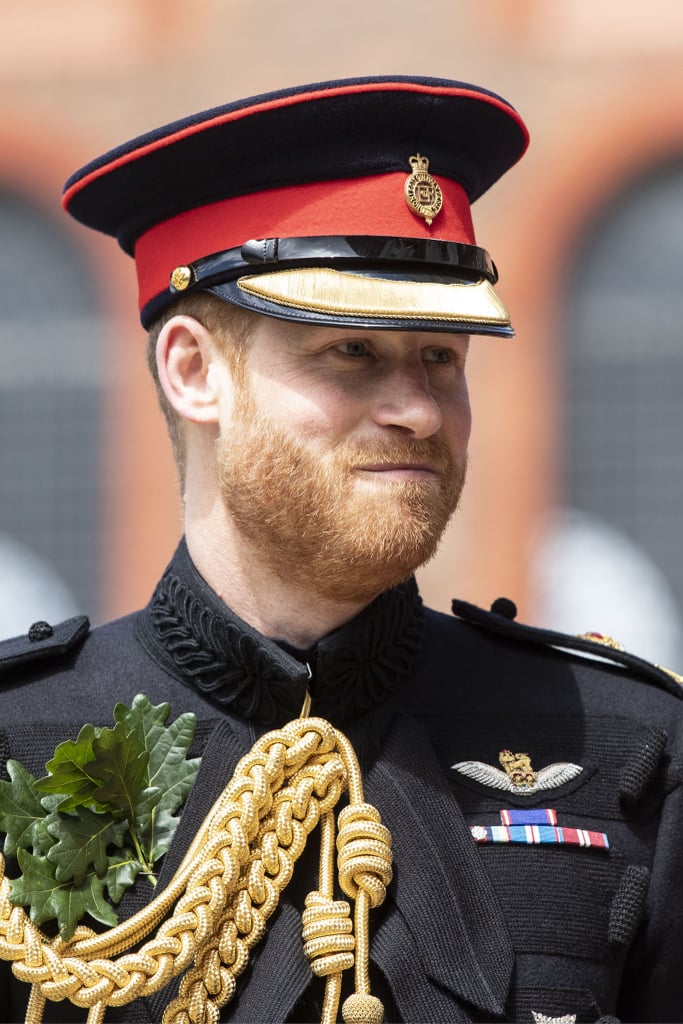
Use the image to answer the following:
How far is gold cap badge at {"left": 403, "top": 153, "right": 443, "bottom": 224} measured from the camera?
2.53 metres

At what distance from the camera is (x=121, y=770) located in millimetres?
2359

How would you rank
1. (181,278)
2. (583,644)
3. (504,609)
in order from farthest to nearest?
(504,609), (583,644), (181,278)

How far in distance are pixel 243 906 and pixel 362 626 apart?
1.63 feet

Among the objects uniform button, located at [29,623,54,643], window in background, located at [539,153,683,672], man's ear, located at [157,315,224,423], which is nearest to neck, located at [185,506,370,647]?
man's ear, located at [157,315,224,423]

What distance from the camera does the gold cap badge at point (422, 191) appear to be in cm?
Answer: 253

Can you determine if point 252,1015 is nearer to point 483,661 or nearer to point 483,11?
point 483,661

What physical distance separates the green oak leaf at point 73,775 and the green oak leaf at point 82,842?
2 cm

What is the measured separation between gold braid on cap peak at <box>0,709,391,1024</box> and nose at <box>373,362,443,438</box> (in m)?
0.48

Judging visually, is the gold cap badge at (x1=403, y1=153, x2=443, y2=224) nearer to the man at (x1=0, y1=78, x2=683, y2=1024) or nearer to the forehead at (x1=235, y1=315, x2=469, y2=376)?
the man at (x1=0, y1=78, x2=683, y2=1024)

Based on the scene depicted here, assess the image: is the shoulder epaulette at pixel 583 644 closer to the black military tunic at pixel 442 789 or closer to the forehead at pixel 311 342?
the black military tunic at pixel 442 789

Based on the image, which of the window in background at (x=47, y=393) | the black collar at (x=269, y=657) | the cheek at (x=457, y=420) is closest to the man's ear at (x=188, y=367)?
the black collar at (x=269, y=657)

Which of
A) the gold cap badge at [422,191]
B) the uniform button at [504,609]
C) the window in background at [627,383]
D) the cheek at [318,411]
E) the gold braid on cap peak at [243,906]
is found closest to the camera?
the gold braid on cap peak at [243,906]

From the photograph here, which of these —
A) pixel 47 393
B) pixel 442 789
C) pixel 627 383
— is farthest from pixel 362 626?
pixel 47 393

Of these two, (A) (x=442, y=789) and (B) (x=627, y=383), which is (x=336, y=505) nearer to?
(A) (x=442, y=789)
